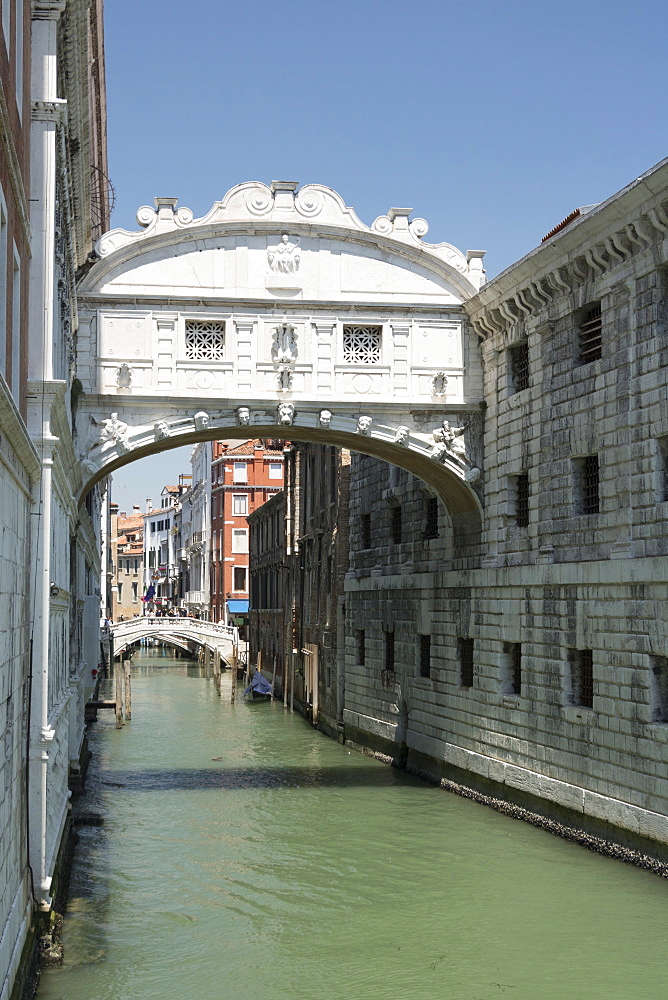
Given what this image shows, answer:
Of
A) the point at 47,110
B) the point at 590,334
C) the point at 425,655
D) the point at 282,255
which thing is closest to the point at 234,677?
the point at 425,655

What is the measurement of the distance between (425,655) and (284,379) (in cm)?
627

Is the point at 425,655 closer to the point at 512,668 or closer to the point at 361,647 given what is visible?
the point at 512,668

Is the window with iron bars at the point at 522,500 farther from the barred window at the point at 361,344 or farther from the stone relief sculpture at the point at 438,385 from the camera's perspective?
the barred window at the point at 361,344

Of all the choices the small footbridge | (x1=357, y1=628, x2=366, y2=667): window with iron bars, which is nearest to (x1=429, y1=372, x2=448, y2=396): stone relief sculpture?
(x1=357, y1=628, x2=366, y2=667): window with iron bars

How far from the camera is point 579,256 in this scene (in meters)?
15.2

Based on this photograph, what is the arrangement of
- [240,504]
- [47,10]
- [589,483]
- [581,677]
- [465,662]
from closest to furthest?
[47,10] < [581,677] < [589,483] < [465,662] < [240,504]

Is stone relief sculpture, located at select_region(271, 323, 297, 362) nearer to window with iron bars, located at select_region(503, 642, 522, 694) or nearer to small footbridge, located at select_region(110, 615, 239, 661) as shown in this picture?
window with iron bars, located at select_region(503, 642, 522, 694)

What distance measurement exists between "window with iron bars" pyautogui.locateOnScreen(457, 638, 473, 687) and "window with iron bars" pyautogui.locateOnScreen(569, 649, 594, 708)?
3.89 meters

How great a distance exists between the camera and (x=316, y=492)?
3219 centimetres

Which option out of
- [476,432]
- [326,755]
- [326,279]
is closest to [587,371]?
[476,432]

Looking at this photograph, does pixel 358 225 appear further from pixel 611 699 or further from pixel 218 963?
pixel 218 963

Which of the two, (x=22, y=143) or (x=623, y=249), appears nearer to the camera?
(x=22, y=143)

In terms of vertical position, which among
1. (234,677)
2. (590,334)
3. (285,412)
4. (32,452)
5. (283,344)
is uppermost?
(283,344)

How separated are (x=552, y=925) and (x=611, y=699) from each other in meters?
3.29
